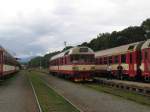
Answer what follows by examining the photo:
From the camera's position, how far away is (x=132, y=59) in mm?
33312

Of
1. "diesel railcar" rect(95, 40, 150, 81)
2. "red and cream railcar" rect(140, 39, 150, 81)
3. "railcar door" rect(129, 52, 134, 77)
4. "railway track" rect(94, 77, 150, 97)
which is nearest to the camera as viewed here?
"railway track" rect(94, 77, 150, 97)

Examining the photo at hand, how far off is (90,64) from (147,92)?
14267 mm

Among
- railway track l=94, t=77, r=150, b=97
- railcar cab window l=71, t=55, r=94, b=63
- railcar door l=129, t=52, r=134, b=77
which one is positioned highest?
railcar cab window l=71, t=55, r=94, b=63

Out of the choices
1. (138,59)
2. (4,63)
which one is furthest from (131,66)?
(4,63)

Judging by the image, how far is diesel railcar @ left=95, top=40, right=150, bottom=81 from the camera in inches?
1160

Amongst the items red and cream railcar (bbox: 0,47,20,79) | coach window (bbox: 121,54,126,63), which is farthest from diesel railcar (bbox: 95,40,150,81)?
red and cream railcar (bbox: 0,47,20,79)

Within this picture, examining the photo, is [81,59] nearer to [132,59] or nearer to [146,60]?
[132,59]

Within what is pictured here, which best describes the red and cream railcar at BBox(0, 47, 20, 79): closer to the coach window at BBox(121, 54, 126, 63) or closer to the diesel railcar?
the diesel railcar

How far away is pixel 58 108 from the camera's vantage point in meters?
17.5

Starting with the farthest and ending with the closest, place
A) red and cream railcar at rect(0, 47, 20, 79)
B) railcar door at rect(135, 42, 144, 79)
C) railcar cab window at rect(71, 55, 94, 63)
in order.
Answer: railcar cab window at rect(71, 55, 94, 63) < red and cream railcar at rect(0, 47, 20, 79) < railcar door at rect(135, 42, 144, 79)

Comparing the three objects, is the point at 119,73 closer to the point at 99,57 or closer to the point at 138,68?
the point at 138,68

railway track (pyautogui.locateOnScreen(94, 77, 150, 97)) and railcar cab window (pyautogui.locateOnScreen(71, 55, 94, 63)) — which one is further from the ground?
railcar cab window (pyautogui.locateOnScreen(71, 55, 94, 63))

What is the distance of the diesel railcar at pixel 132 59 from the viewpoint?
Result: 29.5 metres

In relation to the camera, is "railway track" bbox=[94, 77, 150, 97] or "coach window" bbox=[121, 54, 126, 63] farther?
"coach window" bbox=[121, 54, 126, 63]
